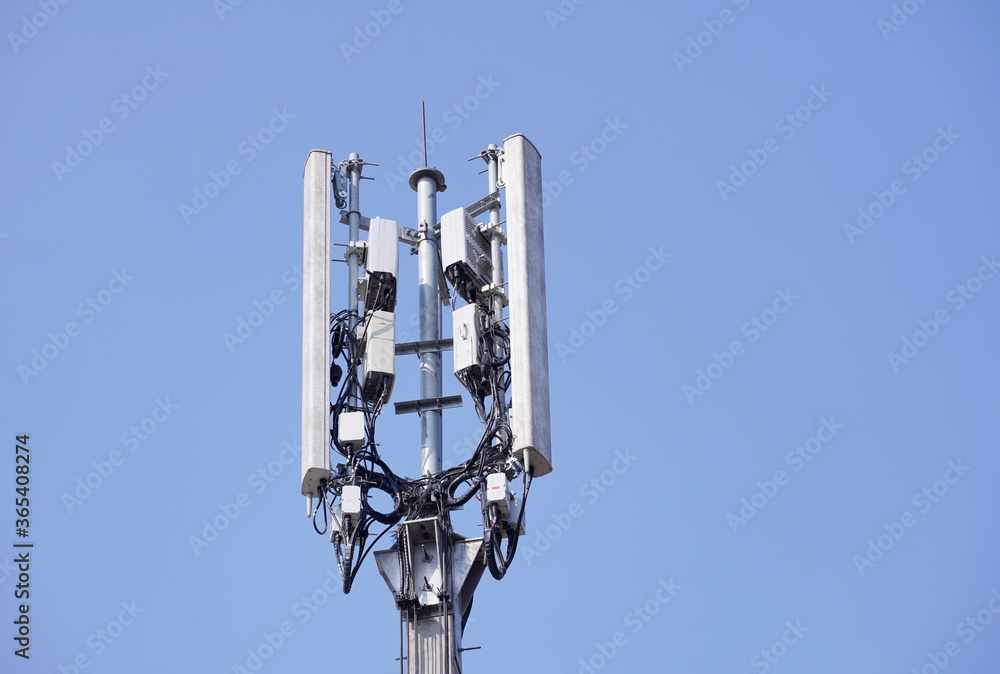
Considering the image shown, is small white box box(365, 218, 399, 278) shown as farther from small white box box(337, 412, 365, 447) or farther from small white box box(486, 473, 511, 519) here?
small white box box(486, 473, 511, 519)

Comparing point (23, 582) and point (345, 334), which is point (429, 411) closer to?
point (345, 334)

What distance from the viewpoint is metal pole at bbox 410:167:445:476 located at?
32.9 m

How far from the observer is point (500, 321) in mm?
33562

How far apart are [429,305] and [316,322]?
8.87 feet

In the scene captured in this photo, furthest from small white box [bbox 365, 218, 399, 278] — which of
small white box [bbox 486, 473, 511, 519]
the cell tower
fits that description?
small white box [bbox 486, 473, 511, 519]

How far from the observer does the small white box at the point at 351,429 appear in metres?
32.2


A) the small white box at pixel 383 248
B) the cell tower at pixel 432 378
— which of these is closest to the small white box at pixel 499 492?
the cell tower at pixel 432 378

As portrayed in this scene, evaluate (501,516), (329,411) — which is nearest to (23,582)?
(329,411)

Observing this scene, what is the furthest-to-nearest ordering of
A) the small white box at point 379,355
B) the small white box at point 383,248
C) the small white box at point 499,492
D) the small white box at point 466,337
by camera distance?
1. the small white box at point 383,248
2. the small white box at point 379,355
3. the small white box at point 466,337
4. the small white box at point 499,492

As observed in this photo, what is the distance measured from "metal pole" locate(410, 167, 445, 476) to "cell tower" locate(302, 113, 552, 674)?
3cm

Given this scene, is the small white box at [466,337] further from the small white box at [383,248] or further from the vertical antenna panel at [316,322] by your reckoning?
the vertical antenna panel at [316,322]

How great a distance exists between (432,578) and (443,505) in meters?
1.39

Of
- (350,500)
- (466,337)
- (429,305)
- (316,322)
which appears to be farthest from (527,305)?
(350,500)

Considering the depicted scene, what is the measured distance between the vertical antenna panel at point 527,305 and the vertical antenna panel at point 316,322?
138 inches
